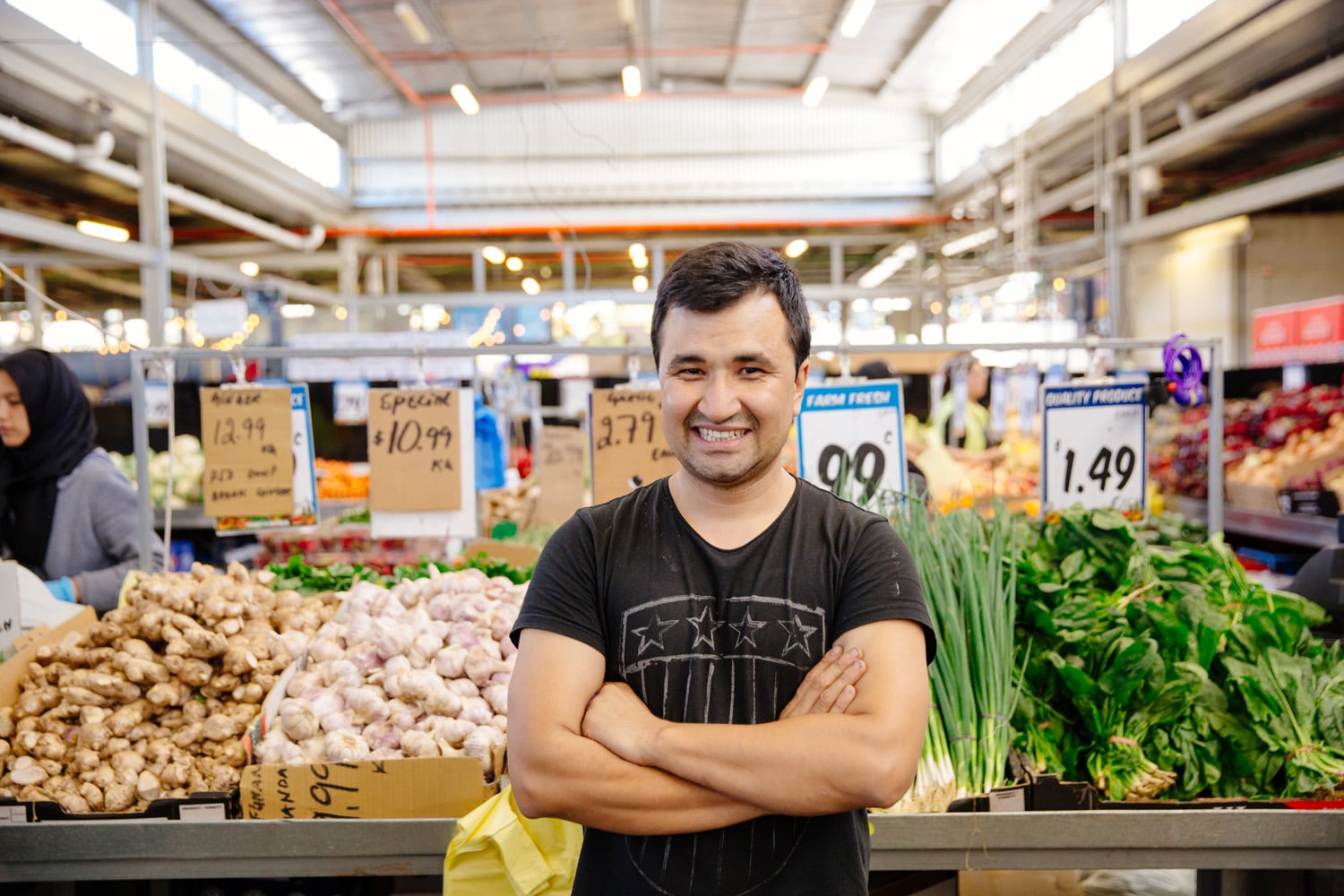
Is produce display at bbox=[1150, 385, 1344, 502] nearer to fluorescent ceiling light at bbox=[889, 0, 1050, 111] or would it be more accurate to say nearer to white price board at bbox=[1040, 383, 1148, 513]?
white price board at bbox=[1040, 383, 1148, 513]

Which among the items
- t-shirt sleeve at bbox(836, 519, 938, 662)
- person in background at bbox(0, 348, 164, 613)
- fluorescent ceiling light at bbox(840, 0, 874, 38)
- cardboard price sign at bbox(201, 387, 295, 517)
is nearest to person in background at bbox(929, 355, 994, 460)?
fluorescent ceiling light at bbox(840, 0, 874, 38)

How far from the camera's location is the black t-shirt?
1289mm

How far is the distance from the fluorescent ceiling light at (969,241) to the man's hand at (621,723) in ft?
29.1

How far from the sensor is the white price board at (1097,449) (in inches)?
116

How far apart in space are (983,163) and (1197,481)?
4406mm

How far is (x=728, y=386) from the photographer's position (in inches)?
50.5

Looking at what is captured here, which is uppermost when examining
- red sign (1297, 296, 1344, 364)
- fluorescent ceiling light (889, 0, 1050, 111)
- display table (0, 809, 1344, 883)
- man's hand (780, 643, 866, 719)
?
fluorescent ceiling light (889, 0, 1050, 111)

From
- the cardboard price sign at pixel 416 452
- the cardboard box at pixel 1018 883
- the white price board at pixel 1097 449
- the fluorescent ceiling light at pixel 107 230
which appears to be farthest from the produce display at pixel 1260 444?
the fluorescent ceiling light at pixel 107 230

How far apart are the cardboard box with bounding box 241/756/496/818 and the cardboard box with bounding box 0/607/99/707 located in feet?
2.73

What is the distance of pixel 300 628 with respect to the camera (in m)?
2.52

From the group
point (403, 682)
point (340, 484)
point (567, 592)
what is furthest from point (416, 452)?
point (340, 484)

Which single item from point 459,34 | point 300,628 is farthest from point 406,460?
point 459,34

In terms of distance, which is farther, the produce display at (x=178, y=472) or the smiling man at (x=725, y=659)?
the produce display at (x=178, y=472)

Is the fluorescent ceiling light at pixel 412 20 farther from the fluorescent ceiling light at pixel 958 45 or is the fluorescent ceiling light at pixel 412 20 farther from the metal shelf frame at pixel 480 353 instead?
the metal shelf frame at pixel 480 353
